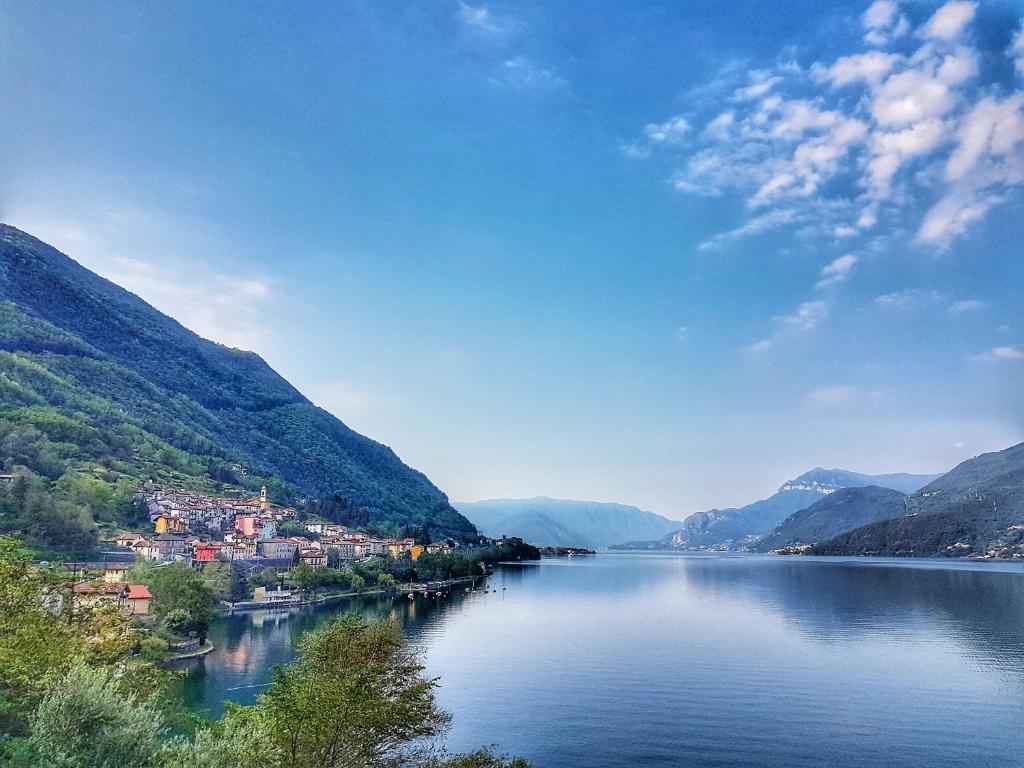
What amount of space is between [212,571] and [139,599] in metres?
44.3

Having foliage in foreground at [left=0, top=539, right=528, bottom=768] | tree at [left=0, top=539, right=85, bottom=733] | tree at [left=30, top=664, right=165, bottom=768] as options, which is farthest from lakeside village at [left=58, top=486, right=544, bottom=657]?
tree at [left=30, top=664, right=165, bottom=768]

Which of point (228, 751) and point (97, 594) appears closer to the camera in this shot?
point (228, 751)

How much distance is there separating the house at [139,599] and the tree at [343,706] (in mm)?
51576

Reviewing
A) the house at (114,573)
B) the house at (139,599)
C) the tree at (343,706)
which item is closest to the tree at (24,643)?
the tree at (343,706)

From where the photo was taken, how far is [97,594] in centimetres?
5838

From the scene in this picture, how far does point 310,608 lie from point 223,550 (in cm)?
4883

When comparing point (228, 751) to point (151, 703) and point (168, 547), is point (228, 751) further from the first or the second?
point (168, 547)

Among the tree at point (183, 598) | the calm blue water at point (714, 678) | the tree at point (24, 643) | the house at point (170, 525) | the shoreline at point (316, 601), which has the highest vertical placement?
the house at point (170, 525)

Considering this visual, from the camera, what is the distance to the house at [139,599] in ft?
247

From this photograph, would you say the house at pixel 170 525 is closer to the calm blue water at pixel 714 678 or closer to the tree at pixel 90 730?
the calm blue water at pixel 714 678

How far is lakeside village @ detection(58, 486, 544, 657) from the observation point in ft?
252

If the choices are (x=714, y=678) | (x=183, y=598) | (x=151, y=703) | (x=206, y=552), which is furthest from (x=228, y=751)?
(x=206, y=552)

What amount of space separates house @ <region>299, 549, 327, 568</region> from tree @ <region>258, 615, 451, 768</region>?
421 feet

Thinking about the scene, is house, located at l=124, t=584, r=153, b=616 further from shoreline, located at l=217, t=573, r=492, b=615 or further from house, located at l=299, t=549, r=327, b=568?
house, located at l=299, t=549, r=327, b=568
